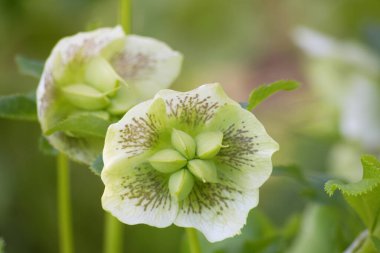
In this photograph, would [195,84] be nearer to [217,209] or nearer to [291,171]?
[291,171]

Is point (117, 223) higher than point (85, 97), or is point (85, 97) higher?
point (85, 97)

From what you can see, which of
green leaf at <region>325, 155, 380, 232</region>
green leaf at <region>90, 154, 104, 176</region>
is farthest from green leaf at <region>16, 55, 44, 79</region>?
green leaf at <region>325, 155, 380, 232</region>

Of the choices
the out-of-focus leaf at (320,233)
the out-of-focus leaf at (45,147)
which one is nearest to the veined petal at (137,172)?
the out-of-focus leaf at (45,147)

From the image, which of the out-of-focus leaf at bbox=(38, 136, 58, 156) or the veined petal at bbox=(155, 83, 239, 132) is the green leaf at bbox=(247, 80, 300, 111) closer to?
the veined petal at bbox=(155, 83, 239, 132)

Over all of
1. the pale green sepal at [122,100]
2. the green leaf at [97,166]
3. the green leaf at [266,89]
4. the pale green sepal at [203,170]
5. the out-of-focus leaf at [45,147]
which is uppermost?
the green leaf at [266,89]

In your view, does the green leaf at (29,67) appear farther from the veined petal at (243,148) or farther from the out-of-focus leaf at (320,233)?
the out-of-focus leaf at (320,233)

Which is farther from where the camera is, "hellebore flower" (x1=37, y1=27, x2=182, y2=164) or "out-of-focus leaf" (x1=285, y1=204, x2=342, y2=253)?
"out-of-focus leaf" (x1=285, y1=204, x2=342, y2=253)

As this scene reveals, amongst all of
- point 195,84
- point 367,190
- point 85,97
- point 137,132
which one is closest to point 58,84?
point 85,97
